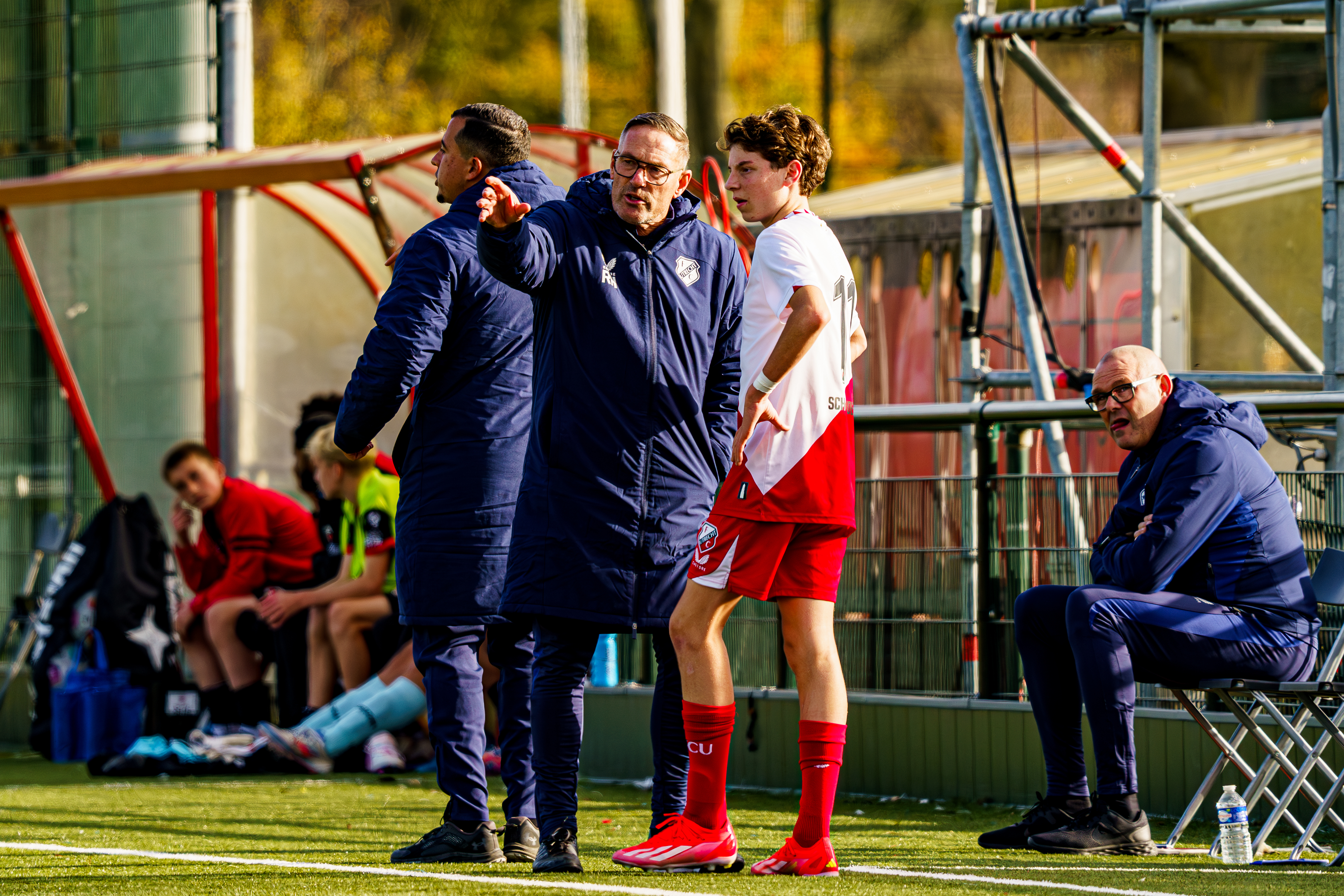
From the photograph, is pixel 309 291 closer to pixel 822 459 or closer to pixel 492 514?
pixel 492 514

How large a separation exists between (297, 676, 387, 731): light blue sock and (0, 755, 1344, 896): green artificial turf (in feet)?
0.89

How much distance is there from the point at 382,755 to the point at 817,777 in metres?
3.90

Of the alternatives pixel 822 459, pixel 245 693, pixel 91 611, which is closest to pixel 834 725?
pixel 822 459

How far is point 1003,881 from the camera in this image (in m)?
4.96

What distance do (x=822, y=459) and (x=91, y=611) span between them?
5959mm

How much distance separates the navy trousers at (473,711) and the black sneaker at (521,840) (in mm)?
36

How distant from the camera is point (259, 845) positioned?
5984 mm

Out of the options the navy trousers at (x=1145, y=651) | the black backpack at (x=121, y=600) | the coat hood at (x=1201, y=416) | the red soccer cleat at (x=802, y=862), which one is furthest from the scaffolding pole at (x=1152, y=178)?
the black backpack at (x=121, y=600)

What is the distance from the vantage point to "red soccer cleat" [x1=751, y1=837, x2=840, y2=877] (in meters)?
4.95

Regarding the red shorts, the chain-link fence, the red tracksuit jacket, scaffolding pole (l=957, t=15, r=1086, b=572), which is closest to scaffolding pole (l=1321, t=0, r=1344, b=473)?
scaffolding pole (l=957, t=15, r=1086, b=572)

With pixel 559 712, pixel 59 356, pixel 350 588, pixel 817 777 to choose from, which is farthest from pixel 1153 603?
pixel 59 356

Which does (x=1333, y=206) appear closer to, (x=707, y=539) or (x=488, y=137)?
(x=488, y=137)

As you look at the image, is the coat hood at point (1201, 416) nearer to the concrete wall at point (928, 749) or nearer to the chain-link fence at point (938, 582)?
the concrete wall at point (928, 749)

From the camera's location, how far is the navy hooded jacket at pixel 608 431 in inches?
198
